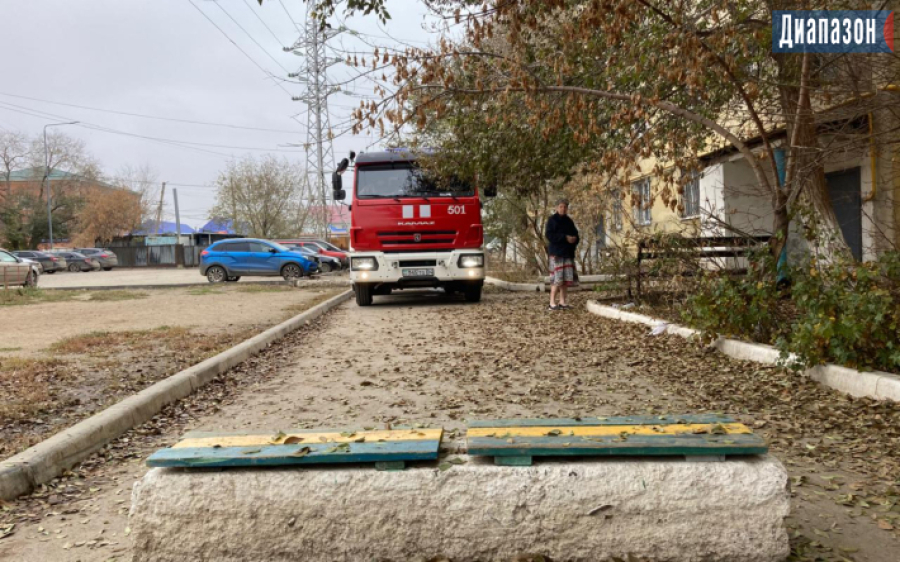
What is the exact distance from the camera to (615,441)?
288 centimetres

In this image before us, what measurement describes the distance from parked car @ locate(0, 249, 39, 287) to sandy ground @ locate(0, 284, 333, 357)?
12.3 ft

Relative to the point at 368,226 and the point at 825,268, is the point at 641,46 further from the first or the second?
the point at 368,226

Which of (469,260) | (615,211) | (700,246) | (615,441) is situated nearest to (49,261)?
(469,260)

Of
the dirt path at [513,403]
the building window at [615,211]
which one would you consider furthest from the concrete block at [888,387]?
the building window at [615,211]

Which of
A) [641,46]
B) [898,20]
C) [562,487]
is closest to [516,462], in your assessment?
[562,487]

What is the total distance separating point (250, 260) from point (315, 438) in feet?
81.0

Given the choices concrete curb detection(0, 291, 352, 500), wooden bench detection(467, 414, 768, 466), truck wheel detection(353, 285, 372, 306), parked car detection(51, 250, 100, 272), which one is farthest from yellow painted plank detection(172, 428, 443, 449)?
parked car detection(51, 250, 100, 272)

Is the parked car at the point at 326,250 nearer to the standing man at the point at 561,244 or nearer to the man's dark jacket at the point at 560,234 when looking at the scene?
the standing man at the point at 561,244

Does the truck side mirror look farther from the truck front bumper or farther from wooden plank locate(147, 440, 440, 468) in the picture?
wooden plank locate(147, 440, 440, 468)

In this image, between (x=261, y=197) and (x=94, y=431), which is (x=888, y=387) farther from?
(x=261, y=197)

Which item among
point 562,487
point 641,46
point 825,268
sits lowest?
point 562,487

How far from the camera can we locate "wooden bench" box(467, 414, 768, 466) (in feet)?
9.27

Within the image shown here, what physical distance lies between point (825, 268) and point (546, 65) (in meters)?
4.50

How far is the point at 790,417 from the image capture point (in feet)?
16.4
